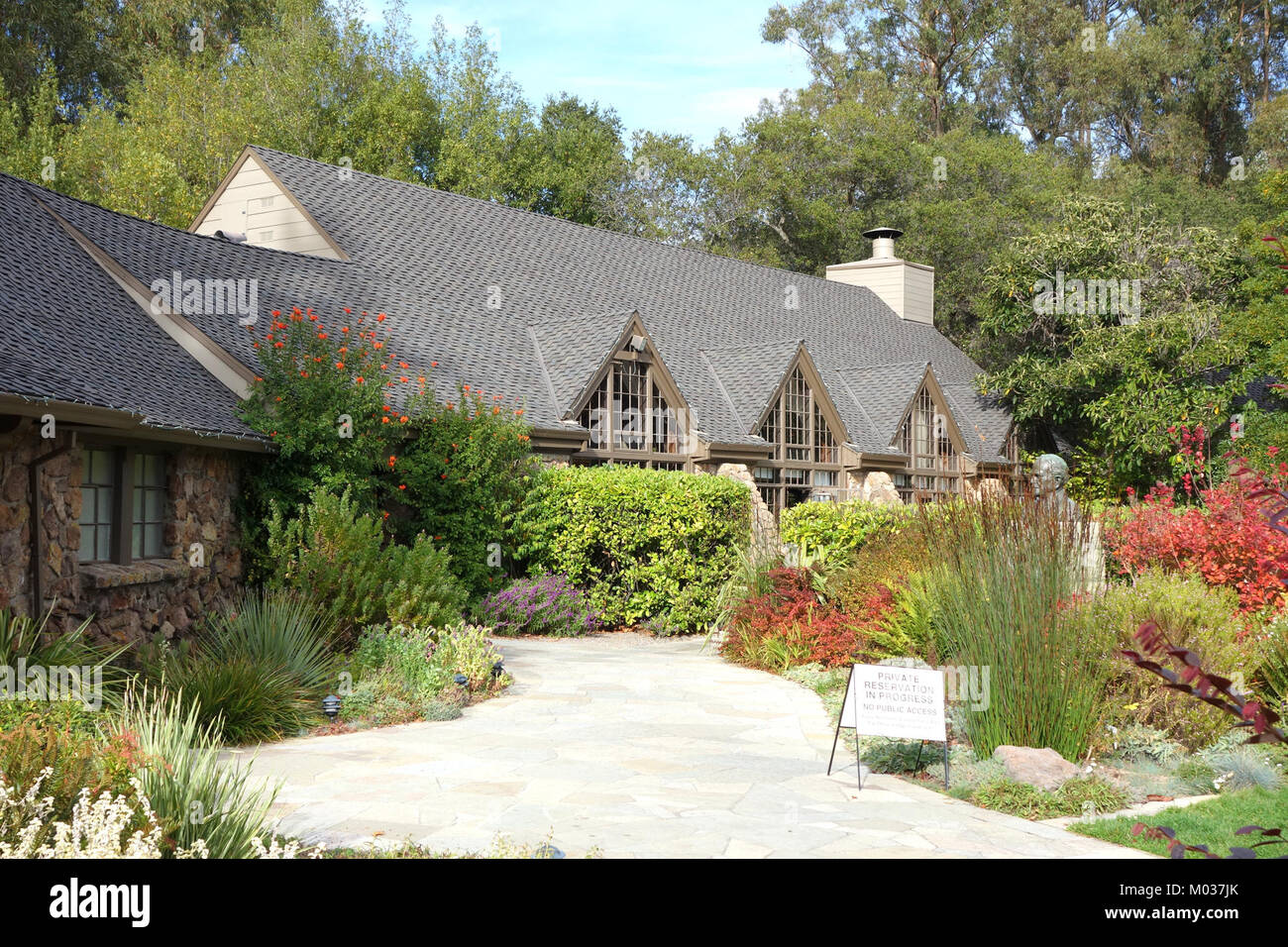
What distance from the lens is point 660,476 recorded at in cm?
1681

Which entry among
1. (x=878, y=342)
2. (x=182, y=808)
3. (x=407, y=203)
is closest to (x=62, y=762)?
(x=182, y=808)

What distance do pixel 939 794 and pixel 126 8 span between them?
1662 inches

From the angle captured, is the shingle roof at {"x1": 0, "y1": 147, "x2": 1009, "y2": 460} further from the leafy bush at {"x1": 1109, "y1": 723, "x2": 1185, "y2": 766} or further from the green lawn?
the green lawn

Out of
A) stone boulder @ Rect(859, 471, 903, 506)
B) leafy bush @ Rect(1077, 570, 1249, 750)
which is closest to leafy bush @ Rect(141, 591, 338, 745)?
leafy bush @ Rect(1077, 570, 1249, 750)

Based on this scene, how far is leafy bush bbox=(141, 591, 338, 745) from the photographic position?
867 cm

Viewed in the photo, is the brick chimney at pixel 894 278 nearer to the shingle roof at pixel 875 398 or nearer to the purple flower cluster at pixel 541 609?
the shingle roof at pixel 875 398

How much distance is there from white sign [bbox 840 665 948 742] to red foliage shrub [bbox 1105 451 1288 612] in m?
4.42

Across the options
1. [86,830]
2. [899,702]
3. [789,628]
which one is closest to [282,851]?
[86,830]

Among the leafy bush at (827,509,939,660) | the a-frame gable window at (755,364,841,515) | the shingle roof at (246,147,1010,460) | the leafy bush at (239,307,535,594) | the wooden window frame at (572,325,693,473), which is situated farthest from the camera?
the a-frame gable window at (755,364,841,515)

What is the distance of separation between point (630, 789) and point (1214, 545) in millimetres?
7626

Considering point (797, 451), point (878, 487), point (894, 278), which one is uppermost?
point (894, 278)

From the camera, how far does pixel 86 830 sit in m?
4.76

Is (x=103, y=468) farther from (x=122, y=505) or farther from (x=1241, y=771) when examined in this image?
(x=1241, y=771)
